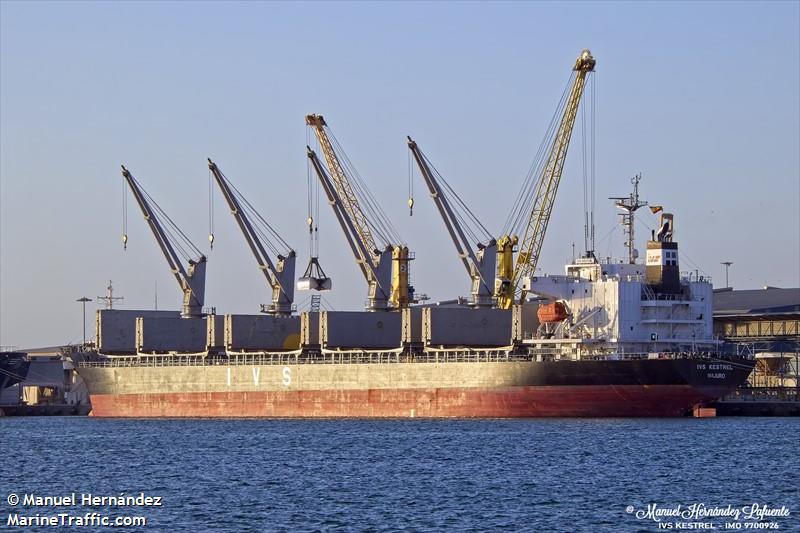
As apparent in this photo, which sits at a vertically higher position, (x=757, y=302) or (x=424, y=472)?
(x=757, y=302)

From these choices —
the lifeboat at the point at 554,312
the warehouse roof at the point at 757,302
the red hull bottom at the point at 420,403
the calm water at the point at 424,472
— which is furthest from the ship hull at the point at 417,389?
the warehouse roof at the point at 757,302

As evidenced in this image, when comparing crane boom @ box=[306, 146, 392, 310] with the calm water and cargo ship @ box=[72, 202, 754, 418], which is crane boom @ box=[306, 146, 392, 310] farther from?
the calm water

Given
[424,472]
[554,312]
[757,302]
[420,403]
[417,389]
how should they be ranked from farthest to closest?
[757,302] < [417,389] < [420,403] < [554,312] < [424,472]

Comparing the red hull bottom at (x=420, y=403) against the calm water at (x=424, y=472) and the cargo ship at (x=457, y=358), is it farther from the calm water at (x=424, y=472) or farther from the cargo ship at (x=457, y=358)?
the calm water at (x=424, y=472)

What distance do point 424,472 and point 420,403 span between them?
30628 mm

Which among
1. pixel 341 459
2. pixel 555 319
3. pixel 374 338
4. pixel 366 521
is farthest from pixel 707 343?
pixel 366 521

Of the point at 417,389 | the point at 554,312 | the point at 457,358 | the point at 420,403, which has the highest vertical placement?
the point at 554,312

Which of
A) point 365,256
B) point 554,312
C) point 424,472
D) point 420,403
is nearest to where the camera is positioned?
point 424,472

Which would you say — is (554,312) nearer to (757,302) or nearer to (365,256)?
(365,256)

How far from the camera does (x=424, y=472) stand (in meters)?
53.2

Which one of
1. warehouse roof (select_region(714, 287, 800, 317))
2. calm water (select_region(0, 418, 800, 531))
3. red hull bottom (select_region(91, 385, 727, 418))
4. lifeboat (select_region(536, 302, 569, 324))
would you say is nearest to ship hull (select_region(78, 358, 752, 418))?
red hull bottom (select_region(91, 385, 727, 418))

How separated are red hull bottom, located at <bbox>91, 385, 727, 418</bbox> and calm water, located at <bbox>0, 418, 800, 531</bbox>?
1584 mm

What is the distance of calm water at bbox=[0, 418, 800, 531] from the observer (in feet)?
143

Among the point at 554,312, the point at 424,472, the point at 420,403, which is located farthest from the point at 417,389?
the point at 424,472
